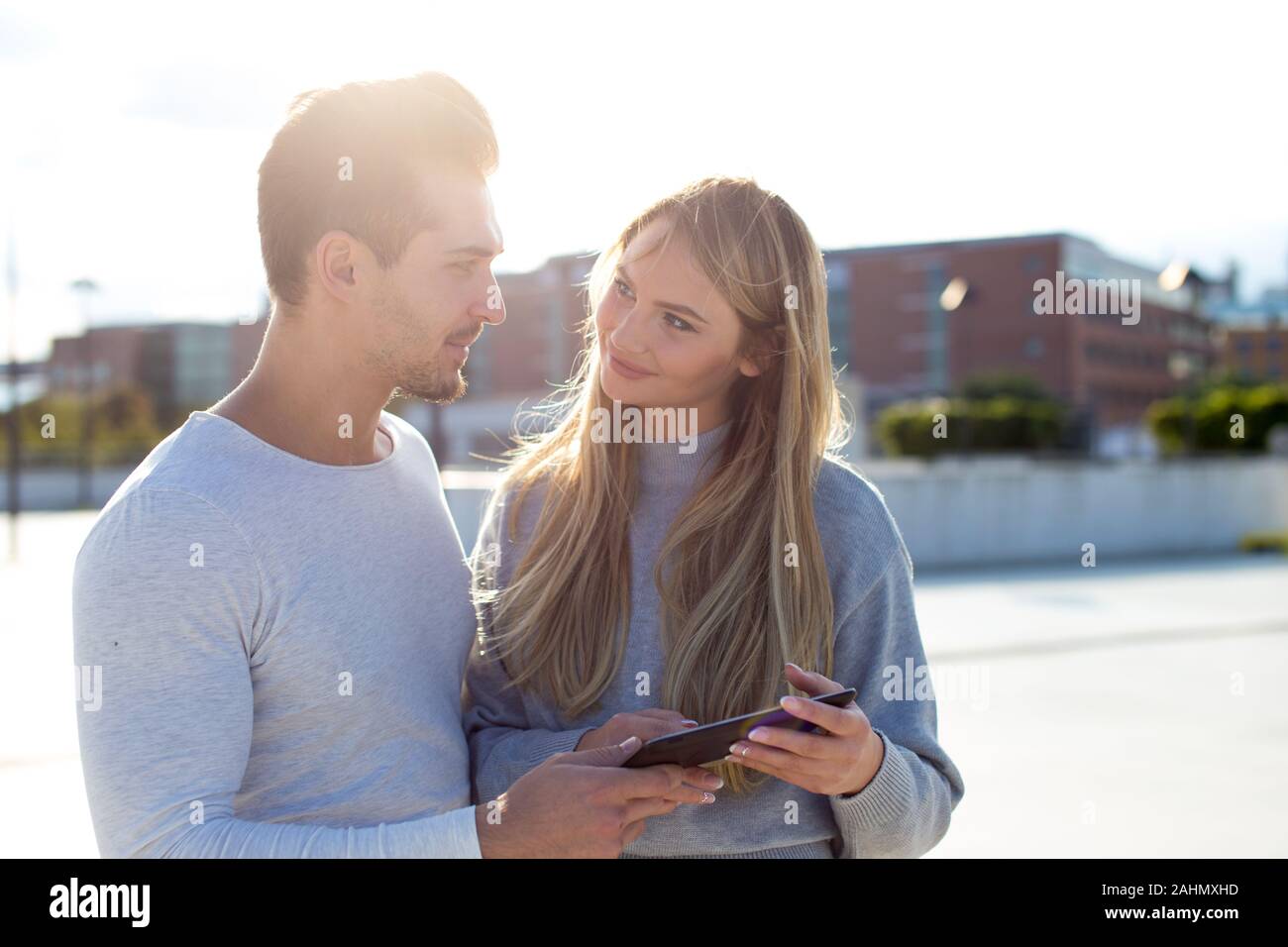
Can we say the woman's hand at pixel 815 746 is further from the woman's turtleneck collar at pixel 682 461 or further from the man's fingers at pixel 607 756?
the woman's turtleneck collar at pixel 682 461

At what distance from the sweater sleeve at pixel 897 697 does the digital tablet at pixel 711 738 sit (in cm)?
41

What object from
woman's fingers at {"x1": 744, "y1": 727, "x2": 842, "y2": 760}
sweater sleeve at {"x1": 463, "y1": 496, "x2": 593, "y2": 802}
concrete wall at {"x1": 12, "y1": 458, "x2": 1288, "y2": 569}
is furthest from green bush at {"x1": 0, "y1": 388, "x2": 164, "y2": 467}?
woman's fingers at {"x1": 744, "y1": 727, "x2": 842, "y2": 760}

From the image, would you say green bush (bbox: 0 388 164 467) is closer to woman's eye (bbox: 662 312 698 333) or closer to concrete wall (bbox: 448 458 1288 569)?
concrete wall (bbox: 448 458 1288 569)

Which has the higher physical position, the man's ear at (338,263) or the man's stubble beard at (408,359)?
the man's ear at (338,263)

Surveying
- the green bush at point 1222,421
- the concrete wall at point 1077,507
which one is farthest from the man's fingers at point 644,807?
the green bush at point 1222,421

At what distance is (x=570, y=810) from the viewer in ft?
6.77

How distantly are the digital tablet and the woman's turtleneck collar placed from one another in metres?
0.81

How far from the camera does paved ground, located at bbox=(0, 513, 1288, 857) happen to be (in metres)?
5.95

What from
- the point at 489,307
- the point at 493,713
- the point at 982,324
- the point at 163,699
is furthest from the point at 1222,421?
the point at 163,699

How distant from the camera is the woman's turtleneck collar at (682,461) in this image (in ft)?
9.29

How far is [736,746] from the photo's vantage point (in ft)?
6.80
